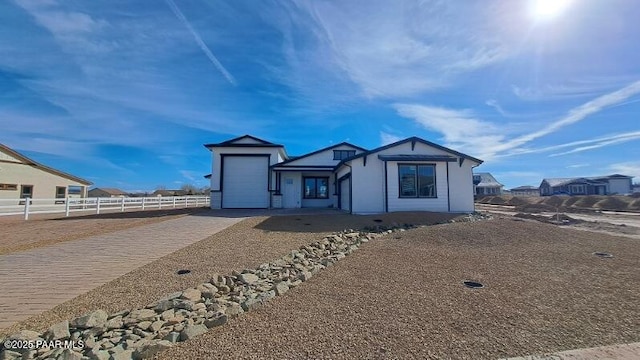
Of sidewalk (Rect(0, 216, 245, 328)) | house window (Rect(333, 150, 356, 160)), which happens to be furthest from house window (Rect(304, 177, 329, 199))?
sidewalk (Rect(0, 216, 245, 328))

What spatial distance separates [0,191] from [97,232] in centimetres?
1823

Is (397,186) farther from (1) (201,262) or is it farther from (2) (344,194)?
(1) (201,262)

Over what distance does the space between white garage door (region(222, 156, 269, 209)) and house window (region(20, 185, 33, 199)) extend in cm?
1604

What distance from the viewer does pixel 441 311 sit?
3.77 meters

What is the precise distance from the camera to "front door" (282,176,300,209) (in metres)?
21.0

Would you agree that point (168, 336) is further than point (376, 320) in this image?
No

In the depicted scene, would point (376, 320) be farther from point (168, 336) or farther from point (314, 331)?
point (168, 336)

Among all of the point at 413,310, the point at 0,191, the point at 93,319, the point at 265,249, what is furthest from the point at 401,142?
the point at 0,191

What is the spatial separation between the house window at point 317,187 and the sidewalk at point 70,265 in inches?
501

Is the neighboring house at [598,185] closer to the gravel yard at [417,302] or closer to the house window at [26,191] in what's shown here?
the gravel yard at [417,302]

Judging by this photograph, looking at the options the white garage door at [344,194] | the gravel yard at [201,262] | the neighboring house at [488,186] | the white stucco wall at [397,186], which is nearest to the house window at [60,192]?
the gravel yard at [201,262]

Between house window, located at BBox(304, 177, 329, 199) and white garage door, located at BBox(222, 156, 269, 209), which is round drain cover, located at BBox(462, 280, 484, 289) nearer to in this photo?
white garage door, located at BBox(222, 156, 269, 209)

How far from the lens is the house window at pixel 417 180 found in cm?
1453

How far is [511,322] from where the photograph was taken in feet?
11.4
